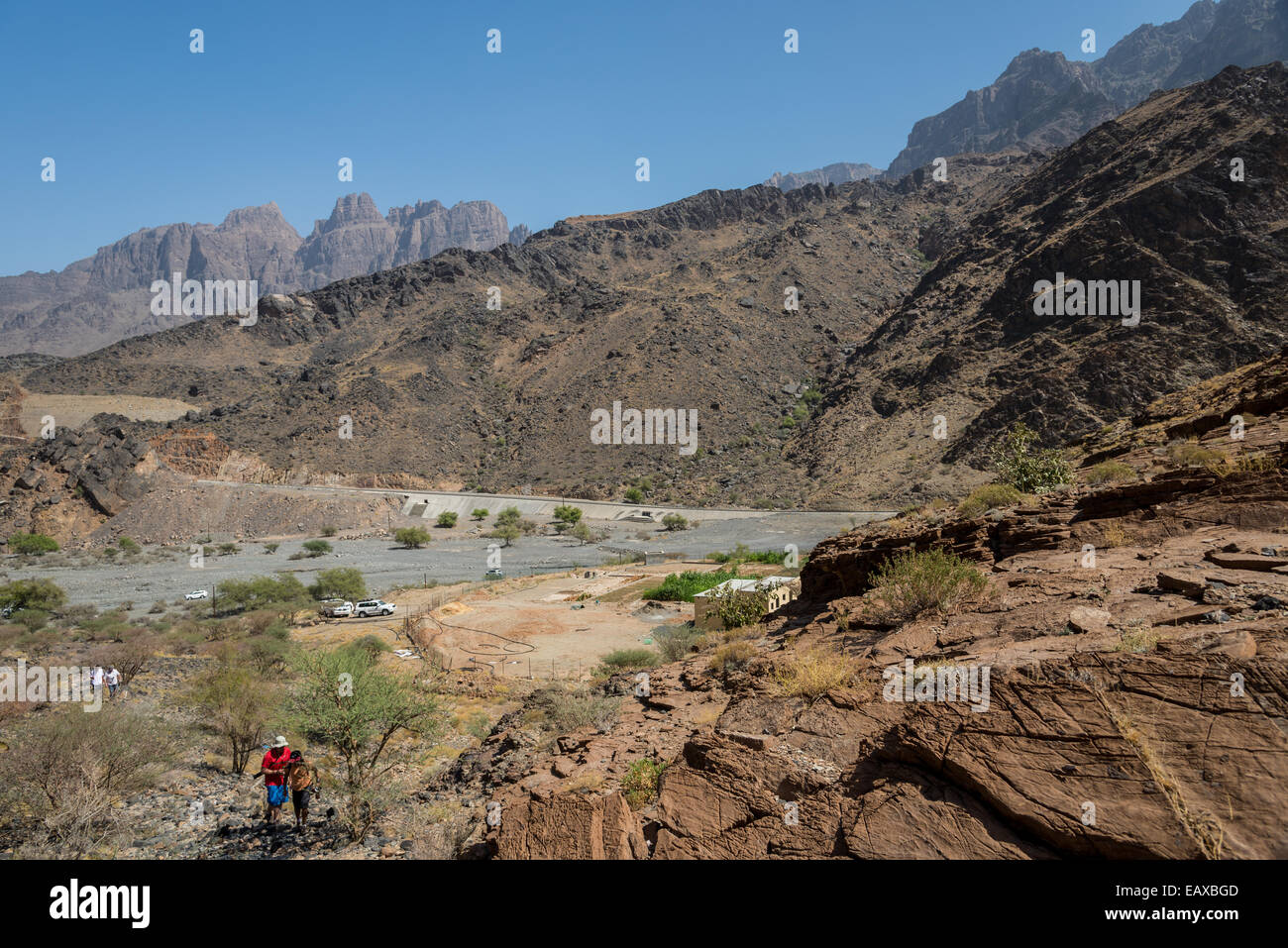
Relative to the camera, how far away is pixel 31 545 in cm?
5022

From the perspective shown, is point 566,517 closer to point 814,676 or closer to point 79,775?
point 79,775

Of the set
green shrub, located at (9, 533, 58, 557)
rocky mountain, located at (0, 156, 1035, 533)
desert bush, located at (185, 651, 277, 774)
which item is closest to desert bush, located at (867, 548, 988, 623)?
desert bush, located at (185, 651, 277, 774)

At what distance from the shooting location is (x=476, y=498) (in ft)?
224

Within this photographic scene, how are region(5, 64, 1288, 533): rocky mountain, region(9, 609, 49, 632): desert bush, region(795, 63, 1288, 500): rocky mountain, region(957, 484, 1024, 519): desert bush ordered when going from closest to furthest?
1. region(957, 484, 1024, 519): desert bush
2. region(9, 609, 49, 632): desert bush
3. region(795, 63, 1288, 500): rocky mountain
4. region(5, 64, 1288, 533): rocky mountain

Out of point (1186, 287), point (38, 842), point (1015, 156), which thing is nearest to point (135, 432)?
point (38, 842)

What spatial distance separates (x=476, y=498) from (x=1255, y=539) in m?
65.2

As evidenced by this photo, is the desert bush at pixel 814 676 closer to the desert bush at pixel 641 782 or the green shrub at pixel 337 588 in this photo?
the desert bush at pixel 641 782

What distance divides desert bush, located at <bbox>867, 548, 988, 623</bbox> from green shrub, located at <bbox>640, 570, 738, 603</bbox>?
2157 cm

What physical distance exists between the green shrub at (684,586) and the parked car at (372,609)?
11.9 m

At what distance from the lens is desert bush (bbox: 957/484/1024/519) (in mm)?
13266

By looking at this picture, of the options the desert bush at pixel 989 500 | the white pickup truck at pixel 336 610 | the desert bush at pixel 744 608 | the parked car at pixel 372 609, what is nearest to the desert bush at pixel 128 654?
the white pickup truck at pixel 336 610

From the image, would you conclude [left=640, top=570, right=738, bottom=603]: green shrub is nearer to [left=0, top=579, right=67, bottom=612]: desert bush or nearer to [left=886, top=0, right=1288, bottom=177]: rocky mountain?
[left=0, top=579, right=67, bottom=612]: desert bush

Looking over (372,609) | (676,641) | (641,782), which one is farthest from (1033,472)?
(372,609)

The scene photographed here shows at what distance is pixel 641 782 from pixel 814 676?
212cm
